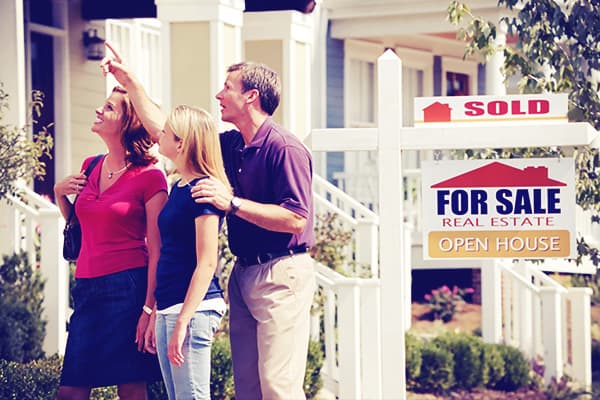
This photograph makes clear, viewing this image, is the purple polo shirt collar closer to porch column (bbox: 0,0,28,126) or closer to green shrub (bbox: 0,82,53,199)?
green shrub (bbox: 0,82,53,199)

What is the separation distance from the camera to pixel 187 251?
16.5 ft

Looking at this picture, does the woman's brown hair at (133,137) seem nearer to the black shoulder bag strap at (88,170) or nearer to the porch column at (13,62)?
the black shoulder bag strap at (88,170)

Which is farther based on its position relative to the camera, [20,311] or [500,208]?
[20,311]

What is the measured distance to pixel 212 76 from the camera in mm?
10812

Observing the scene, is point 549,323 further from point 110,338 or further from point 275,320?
point 110,338

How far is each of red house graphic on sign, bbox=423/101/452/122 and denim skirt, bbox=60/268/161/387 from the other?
1933 mm

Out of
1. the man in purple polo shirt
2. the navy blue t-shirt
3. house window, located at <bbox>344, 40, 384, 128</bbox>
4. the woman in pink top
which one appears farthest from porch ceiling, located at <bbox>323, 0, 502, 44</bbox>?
the navy blue t-shirt

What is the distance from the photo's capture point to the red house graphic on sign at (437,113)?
21.4 ft

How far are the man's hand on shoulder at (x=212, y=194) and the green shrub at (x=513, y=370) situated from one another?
22.3ft

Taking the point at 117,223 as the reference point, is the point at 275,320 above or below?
below

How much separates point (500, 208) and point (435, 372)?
4514 millimetres

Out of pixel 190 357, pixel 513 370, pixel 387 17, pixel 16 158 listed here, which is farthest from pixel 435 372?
pixel 190 357

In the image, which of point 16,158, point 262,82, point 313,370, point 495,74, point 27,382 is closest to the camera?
point 262,82

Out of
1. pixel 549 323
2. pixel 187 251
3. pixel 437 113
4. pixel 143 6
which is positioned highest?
pixel 143 6
